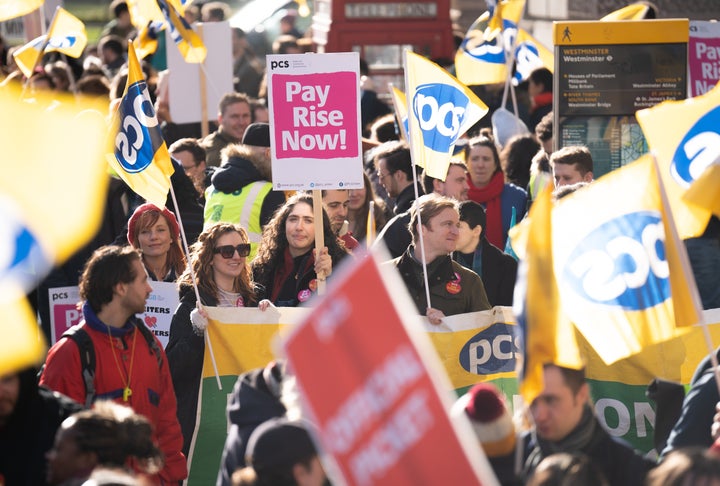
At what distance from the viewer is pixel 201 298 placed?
7484 millimetres

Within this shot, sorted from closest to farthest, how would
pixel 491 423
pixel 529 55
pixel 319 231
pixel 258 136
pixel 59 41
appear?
pixel 491 423 < pixel 319 231 < pixel 258 136 < pixel 59 41 < pixel 529 55

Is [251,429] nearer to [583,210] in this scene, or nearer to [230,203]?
[583,210]

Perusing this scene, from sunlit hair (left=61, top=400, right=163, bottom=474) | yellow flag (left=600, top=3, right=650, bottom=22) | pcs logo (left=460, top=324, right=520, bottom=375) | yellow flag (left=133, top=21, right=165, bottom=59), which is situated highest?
yellow flag (left=600, top=3, right=650, bottom=22)

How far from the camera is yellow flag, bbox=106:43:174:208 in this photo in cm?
782

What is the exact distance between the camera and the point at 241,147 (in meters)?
9.38

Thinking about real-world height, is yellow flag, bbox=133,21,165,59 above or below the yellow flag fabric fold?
above

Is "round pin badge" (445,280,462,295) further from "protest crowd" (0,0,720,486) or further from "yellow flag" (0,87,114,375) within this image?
"yellow flag" (0,87,114,375)

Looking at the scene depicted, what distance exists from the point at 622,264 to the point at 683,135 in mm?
1005

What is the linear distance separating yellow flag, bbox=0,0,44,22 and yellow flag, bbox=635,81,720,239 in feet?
15.8

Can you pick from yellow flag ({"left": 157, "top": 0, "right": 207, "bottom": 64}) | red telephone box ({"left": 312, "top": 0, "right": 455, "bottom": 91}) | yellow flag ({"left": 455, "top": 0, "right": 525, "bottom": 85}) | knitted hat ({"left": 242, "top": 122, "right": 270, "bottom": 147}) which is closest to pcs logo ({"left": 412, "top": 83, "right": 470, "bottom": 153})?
knitted hat ({"left": 242, "top": 122, "right": 270, "bottom": 147})

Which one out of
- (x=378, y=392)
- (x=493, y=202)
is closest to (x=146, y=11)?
(x=493, y=202)

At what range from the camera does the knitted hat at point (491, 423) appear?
187 inches

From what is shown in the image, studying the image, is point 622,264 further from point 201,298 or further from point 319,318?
point 201,298

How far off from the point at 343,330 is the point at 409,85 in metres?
5.12
